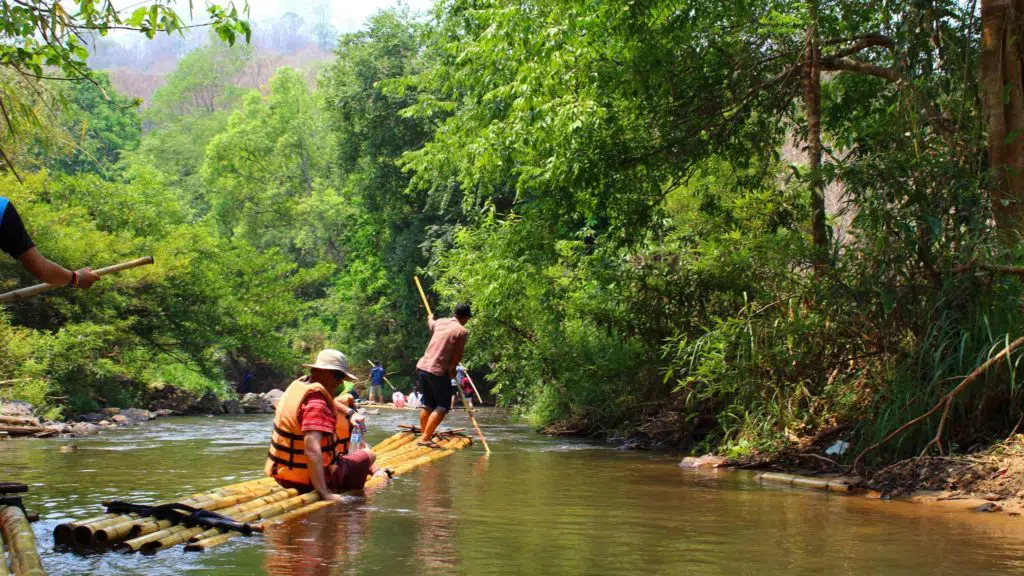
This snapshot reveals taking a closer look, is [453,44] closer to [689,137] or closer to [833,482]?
[689,137]

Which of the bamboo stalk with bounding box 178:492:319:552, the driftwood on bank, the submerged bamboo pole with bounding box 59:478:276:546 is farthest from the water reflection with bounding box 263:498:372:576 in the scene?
the driftwood on bank

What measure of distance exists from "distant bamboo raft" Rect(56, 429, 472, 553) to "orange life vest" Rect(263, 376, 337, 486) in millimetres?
129

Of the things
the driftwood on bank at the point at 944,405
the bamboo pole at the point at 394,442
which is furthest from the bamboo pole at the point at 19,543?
the bamboo pole at the point at 394,442

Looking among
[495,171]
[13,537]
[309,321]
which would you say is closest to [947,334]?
[495,171]

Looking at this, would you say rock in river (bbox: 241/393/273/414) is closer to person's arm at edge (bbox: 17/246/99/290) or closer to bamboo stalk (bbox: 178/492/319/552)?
bamboo stalk (bbox: 178/492/319/552)

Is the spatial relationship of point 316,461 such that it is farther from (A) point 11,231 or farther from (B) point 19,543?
(A) point 11,231

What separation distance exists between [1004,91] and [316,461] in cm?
681

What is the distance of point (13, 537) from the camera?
481cm

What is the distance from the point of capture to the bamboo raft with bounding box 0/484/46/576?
4.30 m

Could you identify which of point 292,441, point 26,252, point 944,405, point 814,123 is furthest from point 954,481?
point 26,252

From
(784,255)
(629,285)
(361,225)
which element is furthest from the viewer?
(361,225)

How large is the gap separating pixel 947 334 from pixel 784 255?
2132 millimetres

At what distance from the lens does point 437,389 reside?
12031 millimetres

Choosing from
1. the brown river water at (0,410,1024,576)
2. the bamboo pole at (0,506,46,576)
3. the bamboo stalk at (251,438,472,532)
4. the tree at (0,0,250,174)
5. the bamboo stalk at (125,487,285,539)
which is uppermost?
the tree at (0,0,250,174)
